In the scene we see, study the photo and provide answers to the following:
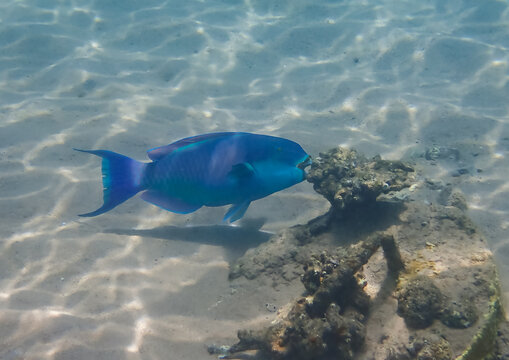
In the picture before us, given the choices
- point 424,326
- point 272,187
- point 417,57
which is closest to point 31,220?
point 272,187

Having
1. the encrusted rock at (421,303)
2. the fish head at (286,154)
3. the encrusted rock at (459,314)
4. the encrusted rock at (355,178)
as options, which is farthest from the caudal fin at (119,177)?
the encrusted rock at (459,314)

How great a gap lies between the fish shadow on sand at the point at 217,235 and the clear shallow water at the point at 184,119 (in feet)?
0.11

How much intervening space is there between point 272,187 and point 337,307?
4.45 ft

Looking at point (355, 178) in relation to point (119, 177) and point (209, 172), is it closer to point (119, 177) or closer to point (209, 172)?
point (209, 172)

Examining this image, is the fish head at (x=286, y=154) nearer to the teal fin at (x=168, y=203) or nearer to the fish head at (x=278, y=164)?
the fish head at (x=278, y=164)

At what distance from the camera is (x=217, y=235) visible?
177 inches

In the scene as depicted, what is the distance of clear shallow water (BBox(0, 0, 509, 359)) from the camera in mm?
3283

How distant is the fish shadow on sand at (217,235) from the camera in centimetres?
431

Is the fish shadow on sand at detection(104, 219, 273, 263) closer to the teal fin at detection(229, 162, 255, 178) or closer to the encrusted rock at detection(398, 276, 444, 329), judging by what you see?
the teal fin at detection(229, 162, 255, 178)

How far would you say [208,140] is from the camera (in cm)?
365

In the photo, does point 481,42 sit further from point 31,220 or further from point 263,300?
point 31,220

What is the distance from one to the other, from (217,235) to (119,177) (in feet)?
4.54

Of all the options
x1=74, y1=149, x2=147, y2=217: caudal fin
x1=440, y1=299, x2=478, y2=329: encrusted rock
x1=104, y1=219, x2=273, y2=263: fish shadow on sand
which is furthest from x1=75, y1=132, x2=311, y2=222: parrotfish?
x1=440, y1=299, x2=478, y2=329: encrusted rock

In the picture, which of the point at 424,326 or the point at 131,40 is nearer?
the point at 424,326
